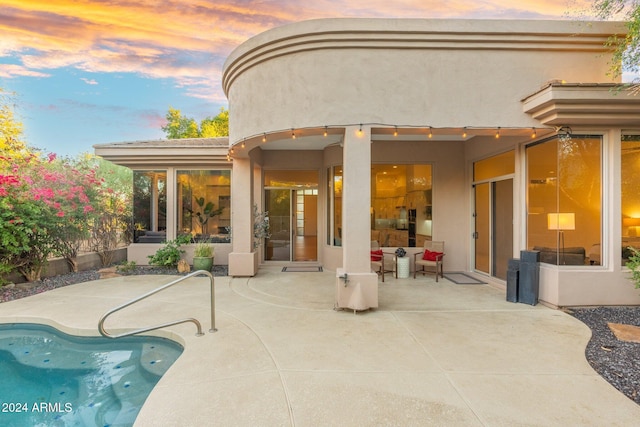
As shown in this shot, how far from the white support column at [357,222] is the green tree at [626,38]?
4.03m

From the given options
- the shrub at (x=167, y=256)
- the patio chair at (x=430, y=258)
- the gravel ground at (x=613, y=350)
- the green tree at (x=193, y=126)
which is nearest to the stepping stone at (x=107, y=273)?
the shrub at (x=167, y=256)

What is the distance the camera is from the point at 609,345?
403 centimetres

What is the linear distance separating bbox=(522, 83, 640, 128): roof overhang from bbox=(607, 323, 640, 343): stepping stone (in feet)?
11.6

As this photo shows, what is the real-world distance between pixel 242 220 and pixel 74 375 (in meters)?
4.97

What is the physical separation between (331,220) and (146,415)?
7.28 m

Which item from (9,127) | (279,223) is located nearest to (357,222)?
(279,223)

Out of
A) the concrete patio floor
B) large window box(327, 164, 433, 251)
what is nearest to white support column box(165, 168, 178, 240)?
the concrete patio floor

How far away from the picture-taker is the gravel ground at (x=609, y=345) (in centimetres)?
318

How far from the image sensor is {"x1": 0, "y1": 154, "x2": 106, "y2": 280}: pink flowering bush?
707 centimetres

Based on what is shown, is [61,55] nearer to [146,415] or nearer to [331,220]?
[331,220]

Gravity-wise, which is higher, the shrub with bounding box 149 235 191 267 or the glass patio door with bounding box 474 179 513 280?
the glass patio door with bounding box 474 179 513 280

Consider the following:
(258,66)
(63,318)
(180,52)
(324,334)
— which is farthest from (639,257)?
(180,52)

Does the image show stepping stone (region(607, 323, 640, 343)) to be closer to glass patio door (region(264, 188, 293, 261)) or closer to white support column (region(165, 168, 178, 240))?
glass patio door (region(264, 188, 293, 261))

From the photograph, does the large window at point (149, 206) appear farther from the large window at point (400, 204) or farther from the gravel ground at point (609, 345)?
the large window at point (400, 204)
